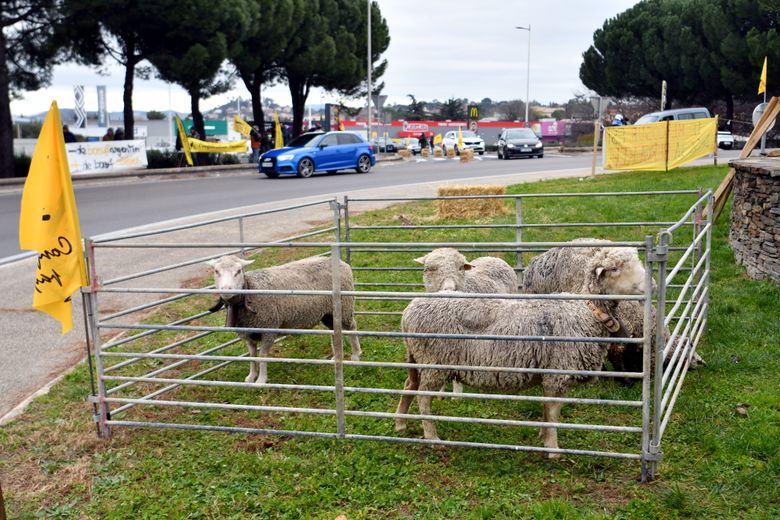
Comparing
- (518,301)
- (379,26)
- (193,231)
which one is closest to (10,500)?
(518,301)

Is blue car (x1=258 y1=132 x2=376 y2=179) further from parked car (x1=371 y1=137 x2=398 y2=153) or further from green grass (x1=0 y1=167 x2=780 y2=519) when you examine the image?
green grass (x1=0 y1=167 x2=780 y2=519)

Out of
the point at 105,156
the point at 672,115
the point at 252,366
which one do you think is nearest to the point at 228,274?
the point at 252,366

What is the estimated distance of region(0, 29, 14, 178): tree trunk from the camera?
24.7m

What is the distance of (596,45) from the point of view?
56375mm

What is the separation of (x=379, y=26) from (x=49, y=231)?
4300 cm

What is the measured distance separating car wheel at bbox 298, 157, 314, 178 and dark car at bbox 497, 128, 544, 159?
12374 millimetres

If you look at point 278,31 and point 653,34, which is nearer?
point 278,31

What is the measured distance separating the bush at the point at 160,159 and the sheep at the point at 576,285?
25.0 metres

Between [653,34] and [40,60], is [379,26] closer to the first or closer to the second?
[653,34]

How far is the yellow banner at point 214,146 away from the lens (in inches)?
1217

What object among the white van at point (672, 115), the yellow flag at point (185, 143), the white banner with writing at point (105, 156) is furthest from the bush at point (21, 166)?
the white van at point (672, 115)

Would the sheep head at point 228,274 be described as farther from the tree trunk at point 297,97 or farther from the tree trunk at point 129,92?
the tree trunk at point 297,97

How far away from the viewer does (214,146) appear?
104ft

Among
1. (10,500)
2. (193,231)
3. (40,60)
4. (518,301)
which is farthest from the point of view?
(40,60)
